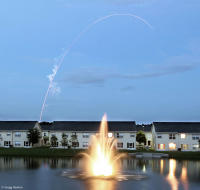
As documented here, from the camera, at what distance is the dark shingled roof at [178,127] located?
7888 cm

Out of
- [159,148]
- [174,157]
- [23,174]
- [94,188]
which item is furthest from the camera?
[159,148]

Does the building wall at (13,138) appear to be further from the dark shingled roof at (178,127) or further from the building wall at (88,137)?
the dark shingled roof at (178,127)

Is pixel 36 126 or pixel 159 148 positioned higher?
pixel 36 126

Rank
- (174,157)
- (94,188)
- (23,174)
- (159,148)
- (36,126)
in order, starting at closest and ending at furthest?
(94,188) < (23,174) < (174,157) < (159,148) < (36,126)

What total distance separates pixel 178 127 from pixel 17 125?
144 ft

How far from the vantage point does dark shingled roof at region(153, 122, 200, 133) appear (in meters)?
78.9

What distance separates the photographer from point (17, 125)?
86688 millimetres

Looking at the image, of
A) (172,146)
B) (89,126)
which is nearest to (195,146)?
(172,146)

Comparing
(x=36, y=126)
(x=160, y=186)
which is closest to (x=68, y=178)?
(x=160, y=186)

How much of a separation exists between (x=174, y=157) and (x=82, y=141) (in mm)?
28063

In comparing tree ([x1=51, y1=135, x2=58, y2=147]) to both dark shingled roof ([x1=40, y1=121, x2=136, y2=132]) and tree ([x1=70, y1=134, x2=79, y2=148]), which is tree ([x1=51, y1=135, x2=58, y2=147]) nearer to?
dark shingled roof ([x1=40, y1=121, x2=136, y2=132])

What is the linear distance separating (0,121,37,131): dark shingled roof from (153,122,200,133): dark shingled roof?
1359 inches

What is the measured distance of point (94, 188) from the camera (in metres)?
26.5

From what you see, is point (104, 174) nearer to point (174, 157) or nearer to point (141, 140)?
point (174, 157)
